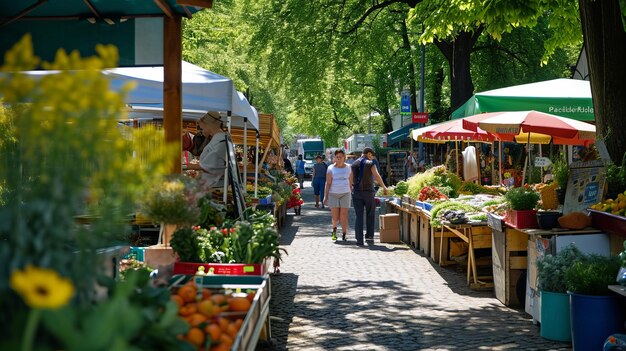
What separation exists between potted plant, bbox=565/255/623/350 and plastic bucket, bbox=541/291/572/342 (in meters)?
0.52

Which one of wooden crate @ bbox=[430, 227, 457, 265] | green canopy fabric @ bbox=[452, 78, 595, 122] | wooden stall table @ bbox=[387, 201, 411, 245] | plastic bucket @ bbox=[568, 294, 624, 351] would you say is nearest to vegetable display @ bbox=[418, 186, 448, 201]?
wooden crate @ bbox=[430, 227, 457, 265]

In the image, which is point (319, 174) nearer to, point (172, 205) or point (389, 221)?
point (389, 221)

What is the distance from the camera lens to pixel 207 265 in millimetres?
6465

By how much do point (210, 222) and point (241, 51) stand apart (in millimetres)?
25598

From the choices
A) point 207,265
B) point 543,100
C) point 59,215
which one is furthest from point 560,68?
point 59,215

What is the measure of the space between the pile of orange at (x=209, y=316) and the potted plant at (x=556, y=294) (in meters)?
3.43

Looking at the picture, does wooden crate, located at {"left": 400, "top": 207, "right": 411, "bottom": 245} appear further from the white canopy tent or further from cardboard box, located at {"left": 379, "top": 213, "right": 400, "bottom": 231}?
the white canopy tent

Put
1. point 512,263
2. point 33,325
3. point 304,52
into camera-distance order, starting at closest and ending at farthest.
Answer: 1. point 33,325
2. point 512,263
3. point 304,52

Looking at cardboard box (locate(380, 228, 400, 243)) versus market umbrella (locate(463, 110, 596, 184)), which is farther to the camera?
cardboard box (locate(380, 228, 400, 243))

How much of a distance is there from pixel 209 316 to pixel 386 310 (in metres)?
5.22

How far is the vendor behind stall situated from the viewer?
30.7ft

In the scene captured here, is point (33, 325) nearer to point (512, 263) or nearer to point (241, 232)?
point (241, 232)

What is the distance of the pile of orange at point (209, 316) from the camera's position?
152 inches

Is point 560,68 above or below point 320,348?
above
